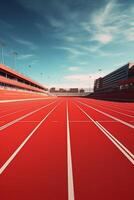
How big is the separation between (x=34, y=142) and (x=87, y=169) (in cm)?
275

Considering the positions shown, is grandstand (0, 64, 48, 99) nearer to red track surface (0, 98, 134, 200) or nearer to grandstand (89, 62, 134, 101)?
red track surface (0, 98, 134, 200)

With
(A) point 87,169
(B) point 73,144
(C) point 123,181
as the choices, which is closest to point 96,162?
(A) point 87,169

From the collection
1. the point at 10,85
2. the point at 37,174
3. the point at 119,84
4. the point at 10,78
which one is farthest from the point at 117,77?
the point at 37,174

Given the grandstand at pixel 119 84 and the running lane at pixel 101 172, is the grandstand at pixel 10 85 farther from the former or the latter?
the running lane at pixel 101 172

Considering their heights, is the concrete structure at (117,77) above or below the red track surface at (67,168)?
above

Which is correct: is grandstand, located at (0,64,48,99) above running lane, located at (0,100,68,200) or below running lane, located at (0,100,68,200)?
above

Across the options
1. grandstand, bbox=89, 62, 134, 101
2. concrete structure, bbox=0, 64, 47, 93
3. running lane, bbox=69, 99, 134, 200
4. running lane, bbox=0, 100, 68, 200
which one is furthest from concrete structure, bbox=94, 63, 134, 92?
running lane, bbox=0, 100, 68, 200

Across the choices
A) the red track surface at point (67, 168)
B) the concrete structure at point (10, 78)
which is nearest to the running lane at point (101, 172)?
the red track surface at point (67, 168)

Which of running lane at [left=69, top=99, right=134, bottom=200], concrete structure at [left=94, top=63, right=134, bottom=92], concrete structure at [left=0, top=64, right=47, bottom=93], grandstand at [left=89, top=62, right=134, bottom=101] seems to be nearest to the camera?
running lane at [left=69, top=99, right=134, bottom=200]

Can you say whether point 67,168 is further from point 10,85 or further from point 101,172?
point 10,85

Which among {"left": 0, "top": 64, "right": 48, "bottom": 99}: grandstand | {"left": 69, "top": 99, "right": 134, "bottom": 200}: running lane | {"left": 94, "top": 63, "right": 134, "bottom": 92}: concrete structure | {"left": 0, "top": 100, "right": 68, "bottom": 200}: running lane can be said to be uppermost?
→ {"left": 94, "top": 63, "right": 134, "bottom": 92}: concrete structure

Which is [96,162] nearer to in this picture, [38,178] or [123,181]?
[123,181]

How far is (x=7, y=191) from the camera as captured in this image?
3148mm

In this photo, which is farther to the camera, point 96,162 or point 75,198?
point 96,162
